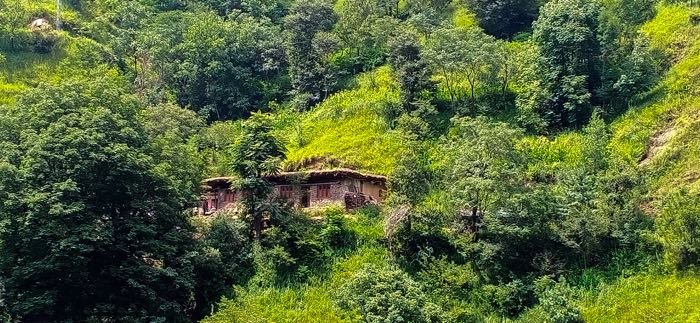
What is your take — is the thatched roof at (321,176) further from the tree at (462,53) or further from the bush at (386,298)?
the bush at (386,298)

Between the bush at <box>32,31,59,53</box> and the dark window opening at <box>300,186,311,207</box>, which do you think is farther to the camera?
the bush at <box>32,31,59,53</box>

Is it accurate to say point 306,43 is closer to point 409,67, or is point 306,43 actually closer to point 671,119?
point 409,67

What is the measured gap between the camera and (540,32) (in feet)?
123

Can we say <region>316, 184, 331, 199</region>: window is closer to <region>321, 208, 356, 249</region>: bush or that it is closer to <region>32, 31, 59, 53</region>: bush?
<region>321, 208, 356, 249</region>: bush

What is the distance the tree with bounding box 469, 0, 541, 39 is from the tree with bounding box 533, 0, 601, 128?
1020cm

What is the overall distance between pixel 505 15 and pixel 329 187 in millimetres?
20129

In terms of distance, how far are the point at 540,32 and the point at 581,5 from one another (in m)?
2.26

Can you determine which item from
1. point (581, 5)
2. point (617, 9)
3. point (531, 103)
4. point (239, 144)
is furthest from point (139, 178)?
point (617, 9)

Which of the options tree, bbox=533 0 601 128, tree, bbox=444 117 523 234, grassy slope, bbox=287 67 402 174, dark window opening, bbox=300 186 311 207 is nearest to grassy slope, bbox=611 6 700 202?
tree, bbox=533 0 601 128

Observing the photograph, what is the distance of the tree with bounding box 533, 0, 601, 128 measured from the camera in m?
35.7

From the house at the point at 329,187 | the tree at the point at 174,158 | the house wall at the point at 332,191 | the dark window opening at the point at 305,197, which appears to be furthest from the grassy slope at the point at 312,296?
the tree at the point at 174,158

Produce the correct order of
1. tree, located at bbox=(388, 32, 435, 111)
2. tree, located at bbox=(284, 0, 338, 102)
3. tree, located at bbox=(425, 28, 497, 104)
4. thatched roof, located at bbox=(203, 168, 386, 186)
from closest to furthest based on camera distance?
thatched roof, located at bbox=(203, 168, 386, 186) → tree, located at bbox=(425, 28, 497, 104) → tree, located at bbox=(388, 32, 435, 111) → tree, located at bbox=(284, 0, 338, 102)

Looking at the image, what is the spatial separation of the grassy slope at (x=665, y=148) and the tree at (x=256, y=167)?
13.0m

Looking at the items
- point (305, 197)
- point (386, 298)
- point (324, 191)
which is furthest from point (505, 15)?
point (386, 298)
